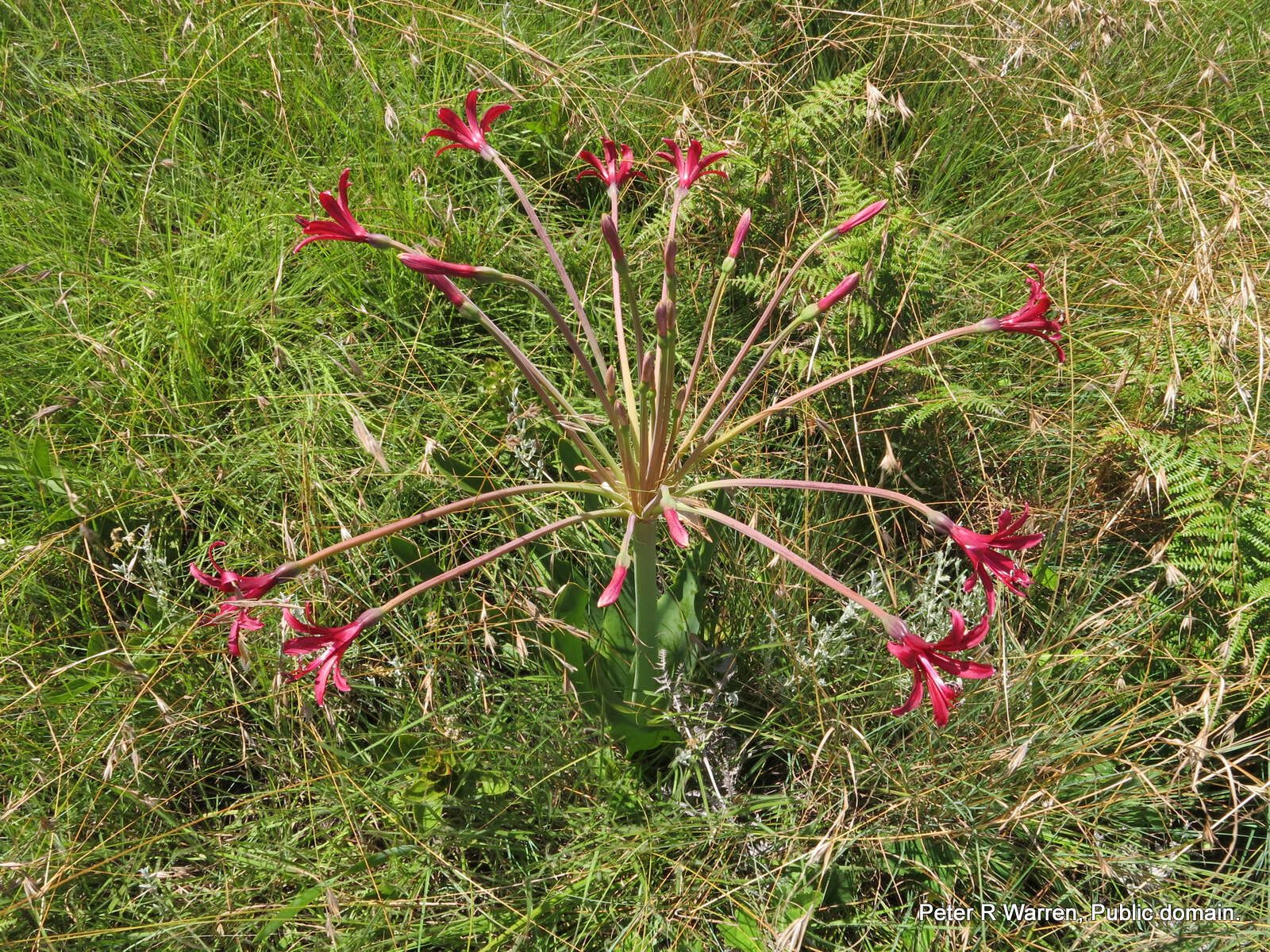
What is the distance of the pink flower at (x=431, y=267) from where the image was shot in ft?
4.05

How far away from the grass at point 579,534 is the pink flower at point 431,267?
53cm

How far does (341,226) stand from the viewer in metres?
1.38

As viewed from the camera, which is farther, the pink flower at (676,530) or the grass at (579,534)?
the grass at (579,534)

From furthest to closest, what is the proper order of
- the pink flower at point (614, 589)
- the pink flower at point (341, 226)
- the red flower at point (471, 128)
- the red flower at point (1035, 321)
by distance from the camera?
the red flower at point (471, 128) < the red flower at point (1035, 321) < the pink flower at point (341, 226) < the pink flower at point (614, 589)

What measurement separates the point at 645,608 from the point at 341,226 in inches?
33.8

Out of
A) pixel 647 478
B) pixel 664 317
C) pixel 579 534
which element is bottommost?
pixel 579 534

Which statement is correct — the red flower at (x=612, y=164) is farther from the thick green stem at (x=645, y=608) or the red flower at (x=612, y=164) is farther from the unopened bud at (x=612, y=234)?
the thick green stem at (x=645, y=608)

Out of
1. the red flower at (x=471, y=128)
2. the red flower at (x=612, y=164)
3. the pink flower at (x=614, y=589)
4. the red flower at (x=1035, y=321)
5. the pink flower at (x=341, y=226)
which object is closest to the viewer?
the pink flower at (x=614, y=589)

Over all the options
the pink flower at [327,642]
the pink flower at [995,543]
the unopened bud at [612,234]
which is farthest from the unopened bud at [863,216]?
the pink flower at [327,642]

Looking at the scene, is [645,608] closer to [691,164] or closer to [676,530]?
[676,530]

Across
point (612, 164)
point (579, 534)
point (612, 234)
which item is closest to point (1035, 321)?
point (612, 234)

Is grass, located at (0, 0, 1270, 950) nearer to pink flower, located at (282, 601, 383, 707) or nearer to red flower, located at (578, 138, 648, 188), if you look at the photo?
pink flower, located at (282, 601, 383, 707)

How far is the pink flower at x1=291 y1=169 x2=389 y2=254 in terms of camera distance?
4.31 ft

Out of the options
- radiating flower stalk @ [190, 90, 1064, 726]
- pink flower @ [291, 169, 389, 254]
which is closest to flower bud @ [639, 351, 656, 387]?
radiating flower stalk @ [190, 90, 1064, 726]
